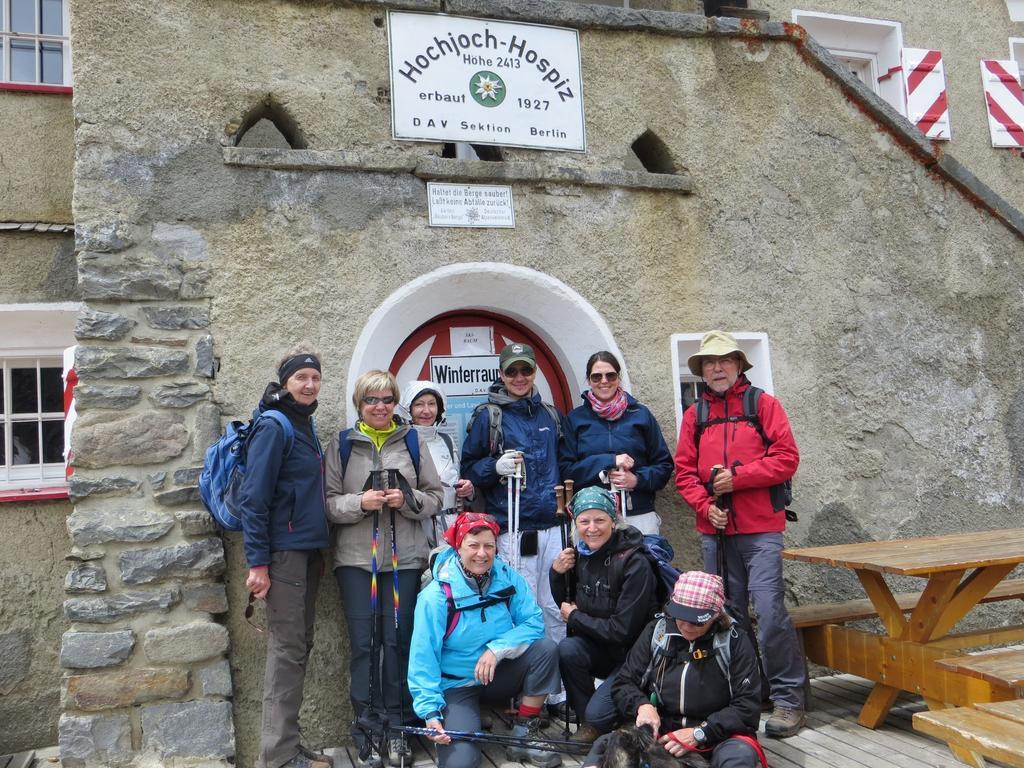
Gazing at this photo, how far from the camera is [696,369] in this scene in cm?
446

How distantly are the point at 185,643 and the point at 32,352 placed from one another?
7.41 feet

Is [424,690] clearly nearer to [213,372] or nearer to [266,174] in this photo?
[213,372]

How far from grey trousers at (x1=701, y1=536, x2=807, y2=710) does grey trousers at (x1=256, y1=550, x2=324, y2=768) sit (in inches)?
75.4

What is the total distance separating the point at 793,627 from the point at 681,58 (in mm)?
3247

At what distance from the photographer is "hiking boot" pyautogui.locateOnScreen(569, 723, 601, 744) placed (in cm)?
368

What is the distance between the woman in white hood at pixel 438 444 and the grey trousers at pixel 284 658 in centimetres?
72

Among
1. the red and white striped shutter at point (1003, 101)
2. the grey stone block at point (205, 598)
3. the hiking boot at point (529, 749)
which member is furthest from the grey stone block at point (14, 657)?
the red and white striped shutter at point (1003, 101)

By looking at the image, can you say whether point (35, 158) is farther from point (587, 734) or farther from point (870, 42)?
point (870, 42)

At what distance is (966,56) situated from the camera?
8055 millimetres

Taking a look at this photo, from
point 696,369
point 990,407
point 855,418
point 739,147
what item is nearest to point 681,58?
point 739,147

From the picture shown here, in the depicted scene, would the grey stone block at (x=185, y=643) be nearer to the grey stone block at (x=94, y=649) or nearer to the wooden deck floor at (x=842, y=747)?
the grey stone block at (x=94, y=649)

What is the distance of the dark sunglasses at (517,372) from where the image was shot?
436 centimetres

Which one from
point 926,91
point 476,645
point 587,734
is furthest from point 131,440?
point 926,91

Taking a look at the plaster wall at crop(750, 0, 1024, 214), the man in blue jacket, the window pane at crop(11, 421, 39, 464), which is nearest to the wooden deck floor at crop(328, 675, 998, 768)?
the man in blue jacket
